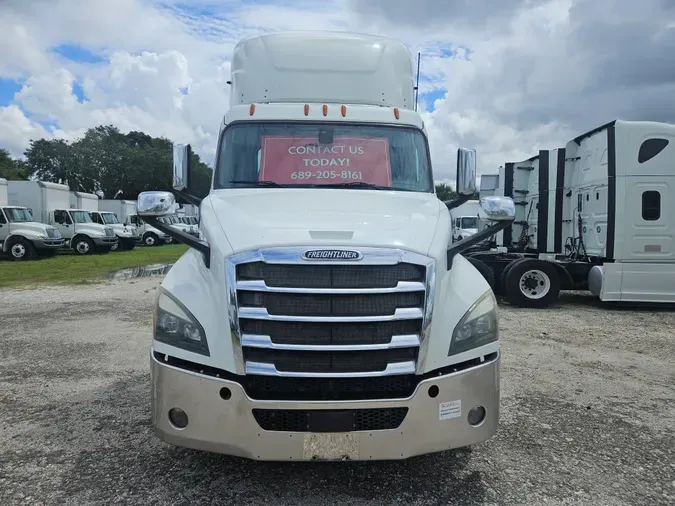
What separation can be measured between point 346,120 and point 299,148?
1.92ft

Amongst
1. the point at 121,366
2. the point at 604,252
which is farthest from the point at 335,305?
the point at 604,252

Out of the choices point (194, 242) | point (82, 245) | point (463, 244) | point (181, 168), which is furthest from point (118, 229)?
point (463, 244)

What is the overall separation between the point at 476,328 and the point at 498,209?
1.07 meters

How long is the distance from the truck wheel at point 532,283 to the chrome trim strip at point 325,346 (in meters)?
8.37

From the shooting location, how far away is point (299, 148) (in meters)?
4.86

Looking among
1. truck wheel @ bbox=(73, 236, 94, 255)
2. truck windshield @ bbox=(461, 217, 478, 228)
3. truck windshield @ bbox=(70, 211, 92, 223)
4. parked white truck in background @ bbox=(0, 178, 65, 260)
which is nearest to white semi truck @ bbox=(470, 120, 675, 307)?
truck windshield @ bbox=(461, 217, 478, 228)

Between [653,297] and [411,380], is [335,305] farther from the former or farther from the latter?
[653,297]

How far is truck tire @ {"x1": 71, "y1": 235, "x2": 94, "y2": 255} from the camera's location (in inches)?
974

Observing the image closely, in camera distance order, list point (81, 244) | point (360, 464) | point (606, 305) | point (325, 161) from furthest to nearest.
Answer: point (81, 244)
point (606, 305)
point (325, 161)
point (360, 464)

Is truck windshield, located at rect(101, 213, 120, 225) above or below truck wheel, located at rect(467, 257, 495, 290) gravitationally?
above

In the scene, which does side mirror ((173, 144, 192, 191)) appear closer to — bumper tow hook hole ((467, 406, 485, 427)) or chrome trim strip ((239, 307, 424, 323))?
chrome trim strip ((239, 307, 424, 323))

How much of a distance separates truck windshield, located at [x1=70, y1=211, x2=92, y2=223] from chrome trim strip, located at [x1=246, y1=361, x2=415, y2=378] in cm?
2533

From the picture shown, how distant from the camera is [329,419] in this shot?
10.0 feet

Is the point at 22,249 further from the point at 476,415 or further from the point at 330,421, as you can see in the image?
the point at 476,415
